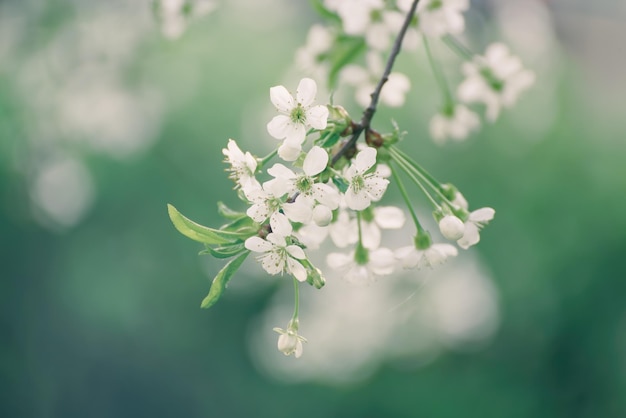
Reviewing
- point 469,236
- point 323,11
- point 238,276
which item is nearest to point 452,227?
point 469,236

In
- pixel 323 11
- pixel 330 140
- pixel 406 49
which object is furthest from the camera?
pixel 406 49

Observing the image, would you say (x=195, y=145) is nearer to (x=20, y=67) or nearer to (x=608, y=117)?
(x=20, y=67)

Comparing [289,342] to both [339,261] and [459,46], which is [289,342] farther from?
[459,46]

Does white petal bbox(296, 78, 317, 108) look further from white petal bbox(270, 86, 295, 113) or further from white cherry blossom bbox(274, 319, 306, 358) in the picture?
white cherry blossom bbox(274, 319, 306, 358)

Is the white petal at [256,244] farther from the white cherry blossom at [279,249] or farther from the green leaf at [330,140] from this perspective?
the green leaf at [330,140]

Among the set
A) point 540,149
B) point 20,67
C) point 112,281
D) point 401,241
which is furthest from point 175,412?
point 540,149

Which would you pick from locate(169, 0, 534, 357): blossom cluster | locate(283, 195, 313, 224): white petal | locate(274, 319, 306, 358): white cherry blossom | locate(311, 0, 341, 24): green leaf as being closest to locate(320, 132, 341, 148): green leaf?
locate(169, 0, 534, 357): blossom cluster
